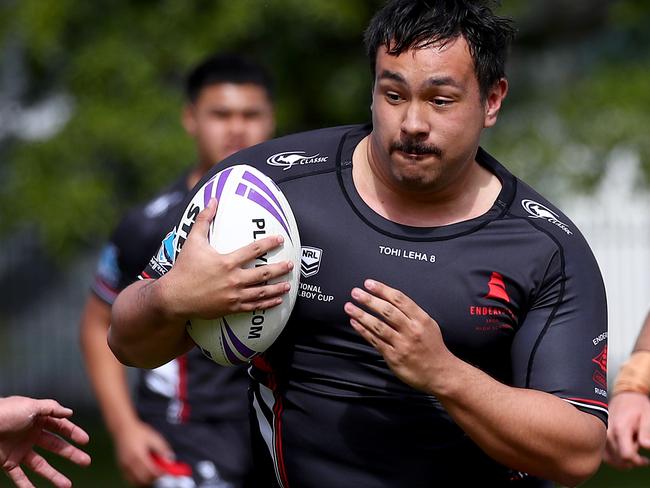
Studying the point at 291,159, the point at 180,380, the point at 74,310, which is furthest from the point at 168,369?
the point at 74,310

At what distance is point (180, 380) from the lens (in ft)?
20.6

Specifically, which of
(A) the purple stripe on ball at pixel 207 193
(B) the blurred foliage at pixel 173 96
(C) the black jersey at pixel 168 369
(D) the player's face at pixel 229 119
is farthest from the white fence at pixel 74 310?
(A) the purple stripe on ball at pixel 207 193

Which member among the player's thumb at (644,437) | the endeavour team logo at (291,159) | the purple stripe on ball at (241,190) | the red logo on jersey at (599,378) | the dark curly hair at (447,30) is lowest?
the player's thumb at (644,437)

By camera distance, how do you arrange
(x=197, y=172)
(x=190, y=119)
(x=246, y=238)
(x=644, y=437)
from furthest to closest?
(x=190, y=119)
(x=197, y=172)
(x=644, y=437)
(x=246, y=238)

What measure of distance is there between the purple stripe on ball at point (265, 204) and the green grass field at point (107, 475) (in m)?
7.51

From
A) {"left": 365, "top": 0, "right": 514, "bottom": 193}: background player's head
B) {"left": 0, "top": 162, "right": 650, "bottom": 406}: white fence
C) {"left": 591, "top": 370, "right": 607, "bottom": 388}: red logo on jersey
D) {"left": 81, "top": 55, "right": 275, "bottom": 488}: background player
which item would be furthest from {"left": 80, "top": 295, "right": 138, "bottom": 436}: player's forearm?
{"left": 0, "top": 162, "right": 650, "bottom": 406}: white fence

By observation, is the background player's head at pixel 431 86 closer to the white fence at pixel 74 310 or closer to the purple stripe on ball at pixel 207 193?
the purple stripe on ball at pixel 207 193

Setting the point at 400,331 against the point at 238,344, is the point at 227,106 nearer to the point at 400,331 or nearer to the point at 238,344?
the point at 238,344

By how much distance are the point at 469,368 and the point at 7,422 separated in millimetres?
1451

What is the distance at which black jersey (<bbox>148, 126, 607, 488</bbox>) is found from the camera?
3.78m

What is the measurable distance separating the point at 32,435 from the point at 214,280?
37.0 inches

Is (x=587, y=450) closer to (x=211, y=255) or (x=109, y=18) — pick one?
(x=211, y=255)

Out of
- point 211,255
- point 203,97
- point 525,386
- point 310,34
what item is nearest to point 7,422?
point 211,255

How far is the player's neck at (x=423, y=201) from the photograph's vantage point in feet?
12.9
